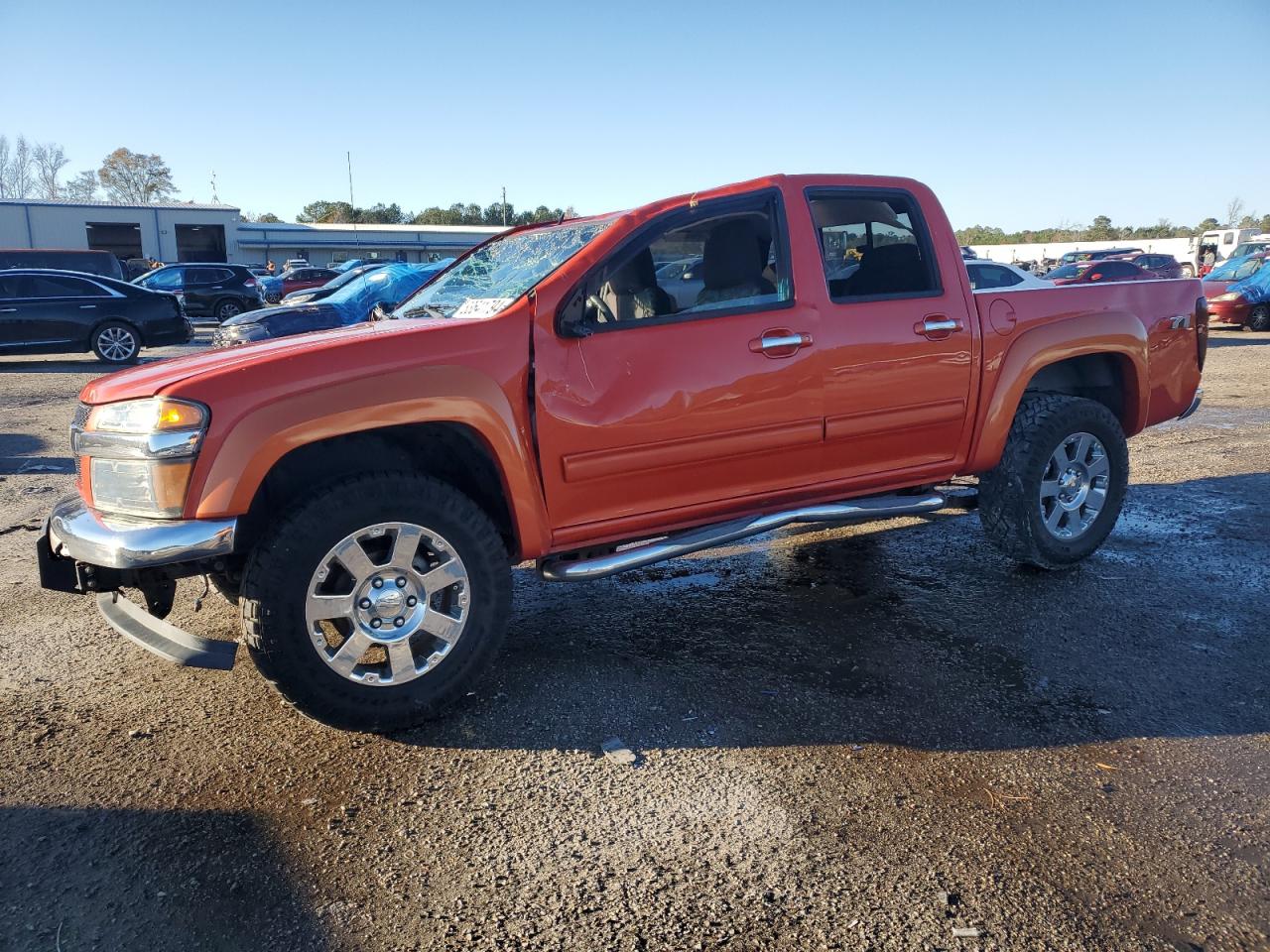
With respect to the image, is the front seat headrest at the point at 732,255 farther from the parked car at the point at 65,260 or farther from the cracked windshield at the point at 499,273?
the parked car at the point at 65,260

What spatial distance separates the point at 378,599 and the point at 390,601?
41 millimetres

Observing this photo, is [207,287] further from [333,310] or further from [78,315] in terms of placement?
[333,310]

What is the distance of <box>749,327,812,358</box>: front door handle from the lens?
389 cm

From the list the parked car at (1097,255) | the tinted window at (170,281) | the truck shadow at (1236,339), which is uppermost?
the tinted window at (170,281)

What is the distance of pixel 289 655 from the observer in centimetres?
311

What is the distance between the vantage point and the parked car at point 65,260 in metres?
20.2

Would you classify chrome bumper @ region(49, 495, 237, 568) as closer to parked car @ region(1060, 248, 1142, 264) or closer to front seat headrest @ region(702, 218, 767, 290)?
front seat headrest @ region(702, 218, 767, 290)

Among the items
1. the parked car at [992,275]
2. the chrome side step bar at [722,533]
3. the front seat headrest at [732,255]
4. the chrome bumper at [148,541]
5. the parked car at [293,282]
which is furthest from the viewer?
the parked car at [293,282]

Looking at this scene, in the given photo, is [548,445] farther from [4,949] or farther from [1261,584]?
[1261,584]

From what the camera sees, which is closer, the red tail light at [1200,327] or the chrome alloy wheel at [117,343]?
the red tail light at [1200,327]

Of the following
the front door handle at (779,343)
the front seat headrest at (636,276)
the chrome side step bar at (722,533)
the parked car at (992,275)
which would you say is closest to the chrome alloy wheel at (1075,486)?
the chrome side step bar at (722,533)

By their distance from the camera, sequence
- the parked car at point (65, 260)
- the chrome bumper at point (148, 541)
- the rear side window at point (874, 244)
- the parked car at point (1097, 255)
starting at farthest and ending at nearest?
Answer: 1. the parked car at point (1097, 255)
2. the parked car at point (65, 260)
3. the rear side window at point (874, 244)
4. the chrome bumper at point (148, 541)

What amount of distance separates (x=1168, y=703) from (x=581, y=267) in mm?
2784

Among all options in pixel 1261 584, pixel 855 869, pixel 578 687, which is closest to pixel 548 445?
pixel 578 687
